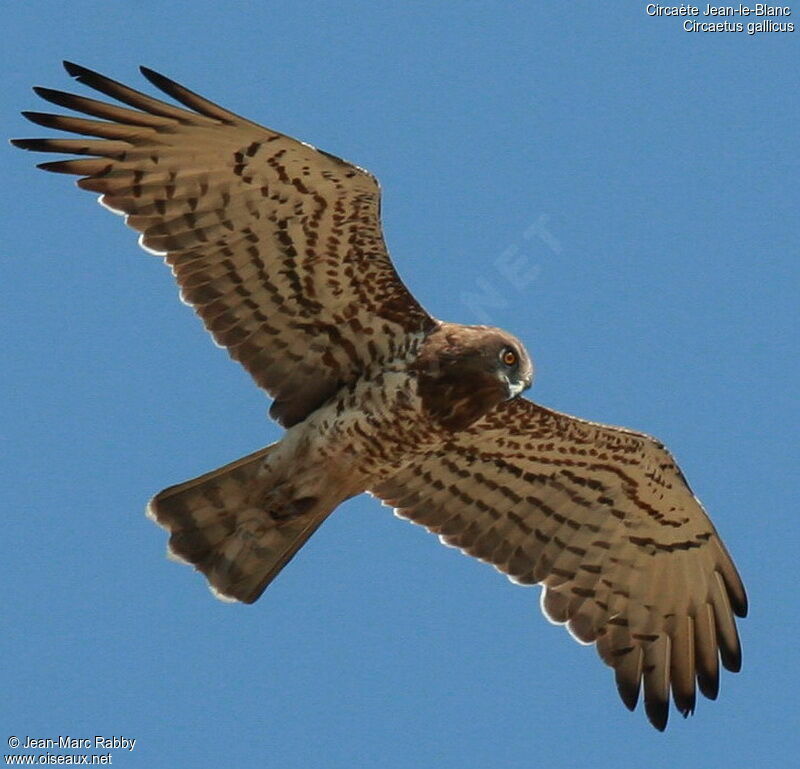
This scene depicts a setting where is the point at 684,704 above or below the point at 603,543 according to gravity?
below

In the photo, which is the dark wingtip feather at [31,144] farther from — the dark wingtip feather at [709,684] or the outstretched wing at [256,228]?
the dark wingtip feather at [709,684]

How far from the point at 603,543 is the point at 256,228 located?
334 centimetres

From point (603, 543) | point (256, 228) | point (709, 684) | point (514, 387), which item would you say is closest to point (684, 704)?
point (709, 684)

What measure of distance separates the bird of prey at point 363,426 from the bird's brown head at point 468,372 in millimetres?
12

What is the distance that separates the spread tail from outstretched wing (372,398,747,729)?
0.90 metres

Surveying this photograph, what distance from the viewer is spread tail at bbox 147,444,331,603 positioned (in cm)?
1179

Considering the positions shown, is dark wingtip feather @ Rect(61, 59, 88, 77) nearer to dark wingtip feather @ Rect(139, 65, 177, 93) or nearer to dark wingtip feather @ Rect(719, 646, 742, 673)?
dark wingtip feather @ Rect(139, 65, 177, 93)

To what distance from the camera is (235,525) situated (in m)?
11.9

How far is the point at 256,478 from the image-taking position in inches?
464

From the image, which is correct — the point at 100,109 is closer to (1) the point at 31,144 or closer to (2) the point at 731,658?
(1) the point at 31,144

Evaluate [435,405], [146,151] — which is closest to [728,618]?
[435,405]

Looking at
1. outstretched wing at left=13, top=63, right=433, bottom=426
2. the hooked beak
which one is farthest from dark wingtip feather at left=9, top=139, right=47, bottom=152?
the hooked beak

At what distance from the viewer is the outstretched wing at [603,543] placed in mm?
12648

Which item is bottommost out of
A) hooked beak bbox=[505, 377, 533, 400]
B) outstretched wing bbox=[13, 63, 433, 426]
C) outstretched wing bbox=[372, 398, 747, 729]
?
outstretched wing bbox=[372, 398, 747, 729]
